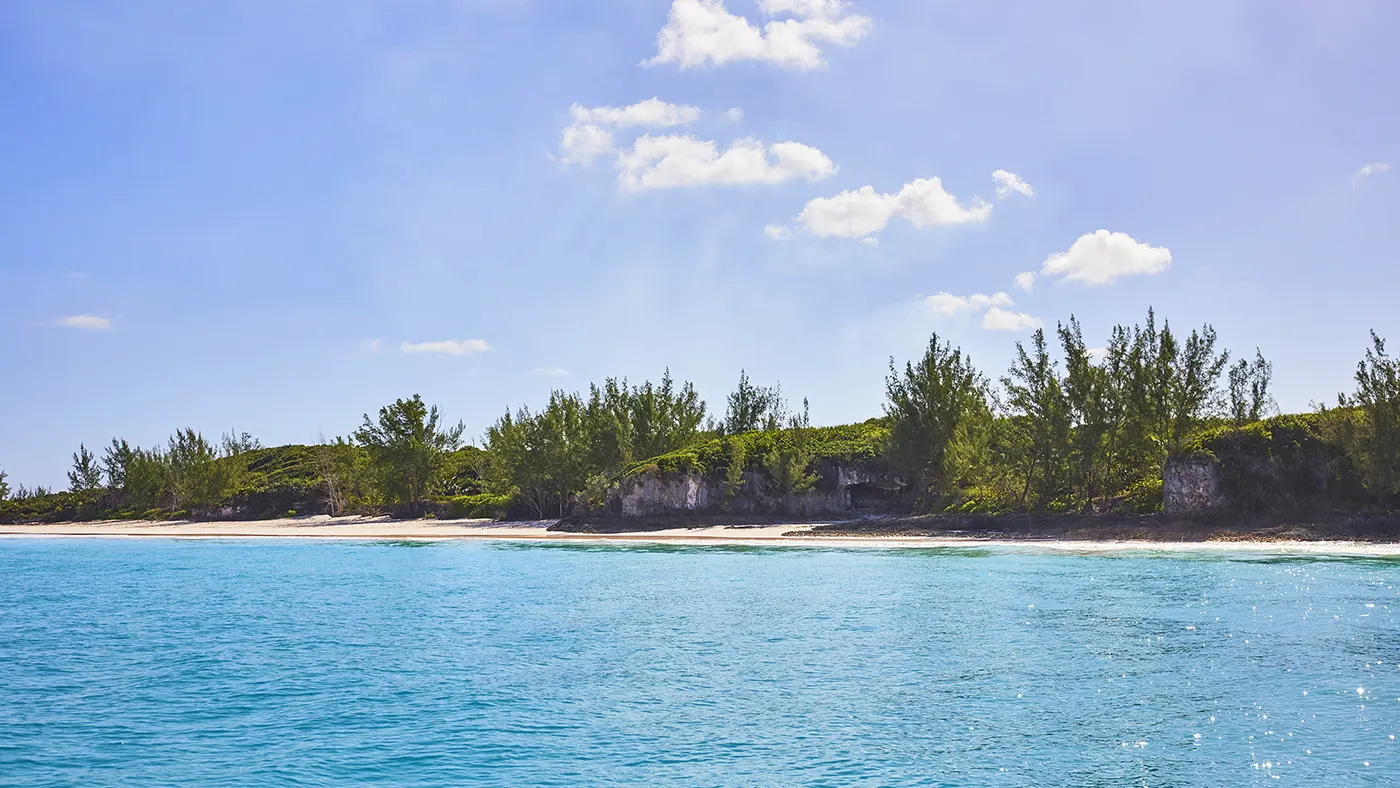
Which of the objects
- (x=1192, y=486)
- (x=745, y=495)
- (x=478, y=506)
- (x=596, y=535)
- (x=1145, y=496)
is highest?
(x=1192, y=486)

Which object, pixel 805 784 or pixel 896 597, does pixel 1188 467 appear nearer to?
pixel 896 597

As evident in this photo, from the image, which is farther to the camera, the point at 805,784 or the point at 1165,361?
the point at 1165,361

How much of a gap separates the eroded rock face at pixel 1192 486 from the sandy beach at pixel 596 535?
4.31 m

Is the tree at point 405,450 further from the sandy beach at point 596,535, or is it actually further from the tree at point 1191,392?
the tree at point 1191,392

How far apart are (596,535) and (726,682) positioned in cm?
4286

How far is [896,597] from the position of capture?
26.2 meters

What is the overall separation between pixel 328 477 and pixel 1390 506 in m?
83.3

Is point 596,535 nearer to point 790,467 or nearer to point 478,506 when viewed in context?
point 790,467

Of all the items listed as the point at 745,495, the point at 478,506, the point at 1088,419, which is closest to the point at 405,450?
the point at 478,506

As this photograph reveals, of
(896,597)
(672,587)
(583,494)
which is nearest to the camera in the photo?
(896,597)

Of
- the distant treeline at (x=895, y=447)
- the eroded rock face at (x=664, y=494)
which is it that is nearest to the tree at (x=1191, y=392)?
the distant treeline at (x=895, y=447)

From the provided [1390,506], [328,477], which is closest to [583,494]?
[328,477]

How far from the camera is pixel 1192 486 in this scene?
45969mm

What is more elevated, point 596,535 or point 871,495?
point 871,495
